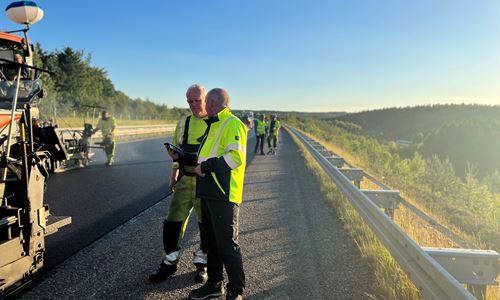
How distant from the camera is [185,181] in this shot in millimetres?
4094

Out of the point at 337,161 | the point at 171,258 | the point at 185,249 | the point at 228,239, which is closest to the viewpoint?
the point at 228,239

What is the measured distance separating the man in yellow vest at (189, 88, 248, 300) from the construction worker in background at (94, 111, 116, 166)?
991cm

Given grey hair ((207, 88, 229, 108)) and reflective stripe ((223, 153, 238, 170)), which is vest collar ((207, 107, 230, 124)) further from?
reflective stripe ((223, 153, 238, 170))

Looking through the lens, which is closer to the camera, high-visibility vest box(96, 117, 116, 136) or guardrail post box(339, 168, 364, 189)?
guardrail post box(339, 168, 364, 189)

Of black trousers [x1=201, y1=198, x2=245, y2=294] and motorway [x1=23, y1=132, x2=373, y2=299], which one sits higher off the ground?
black trousers [x1=201, y1=198, x2=245, y2=294]

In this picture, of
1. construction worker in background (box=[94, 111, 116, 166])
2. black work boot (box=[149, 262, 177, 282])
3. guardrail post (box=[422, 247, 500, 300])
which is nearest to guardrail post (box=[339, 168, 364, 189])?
guardrail post (box=[422, 247, 500, 300])

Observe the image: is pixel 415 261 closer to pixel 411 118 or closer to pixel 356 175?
pixel 356 175

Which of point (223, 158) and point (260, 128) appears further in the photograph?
point (260, 128)

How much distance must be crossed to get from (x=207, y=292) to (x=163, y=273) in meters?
0.62

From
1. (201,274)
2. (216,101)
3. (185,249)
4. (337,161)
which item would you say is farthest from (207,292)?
(337,161)

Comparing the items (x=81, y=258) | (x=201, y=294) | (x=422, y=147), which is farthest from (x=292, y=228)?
(x=422, y=147)

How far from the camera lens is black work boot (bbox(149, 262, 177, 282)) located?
12.0ft

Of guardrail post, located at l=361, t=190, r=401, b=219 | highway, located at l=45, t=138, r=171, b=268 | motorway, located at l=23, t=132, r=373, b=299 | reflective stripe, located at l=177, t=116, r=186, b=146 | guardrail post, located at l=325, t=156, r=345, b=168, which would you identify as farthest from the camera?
guardrail post, located at l=325, t=156, r=345, b=168

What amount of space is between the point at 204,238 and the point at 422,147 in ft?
169
